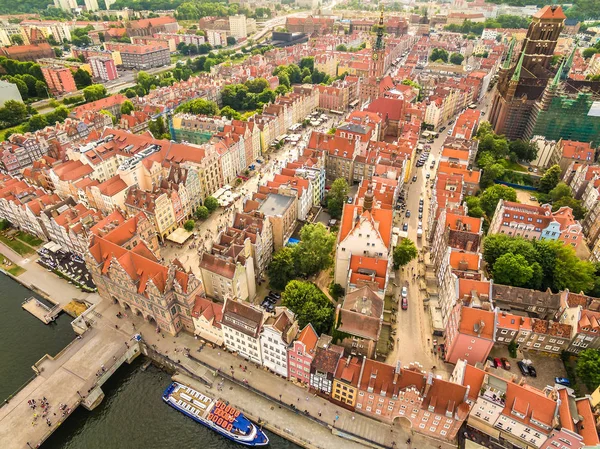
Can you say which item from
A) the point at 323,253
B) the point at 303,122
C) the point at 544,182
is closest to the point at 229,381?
the point at 323,253

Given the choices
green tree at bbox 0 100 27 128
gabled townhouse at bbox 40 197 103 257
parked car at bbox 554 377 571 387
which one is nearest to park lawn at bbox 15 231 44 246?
gabled townhouse at bbox 40 197 103 257

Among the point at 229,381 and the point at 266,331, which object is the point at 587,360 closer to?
the point at 266,331

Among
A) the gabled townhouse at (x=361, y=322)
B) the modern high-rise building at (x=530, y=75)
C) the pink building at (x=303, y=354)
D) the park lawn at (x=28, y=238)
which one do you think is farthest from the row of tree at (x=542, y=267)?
the park lawn at (x=28, y=238)

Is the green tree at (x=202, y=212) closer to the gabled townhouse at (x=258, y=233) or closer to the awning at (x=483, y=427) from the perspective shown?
the gabled townhouse at (x=258, y=233)

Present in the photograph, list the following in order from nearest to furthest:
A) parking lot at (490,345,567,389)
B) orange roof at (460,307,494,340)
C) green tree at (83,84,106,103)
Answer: orange roof at (460,307,494,340) < parking lot at (490,345,567,389) < green tree at (83,84,106,103)

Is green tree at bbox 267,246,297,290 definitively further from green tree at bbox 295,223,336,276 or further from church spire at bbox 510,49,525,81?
church spire at bbox 510,49,525,81

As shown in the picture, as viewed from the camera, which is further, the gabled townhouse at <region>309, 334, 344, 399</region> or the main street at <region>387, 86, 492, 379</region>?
the main street at <region>387, 86, 492, 379</region>

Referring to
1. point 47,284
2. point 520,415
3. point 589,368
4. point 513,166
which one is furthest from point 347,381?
point 513,166

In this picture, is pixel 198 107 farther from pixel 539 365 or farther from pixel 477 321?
pixel 539 365
